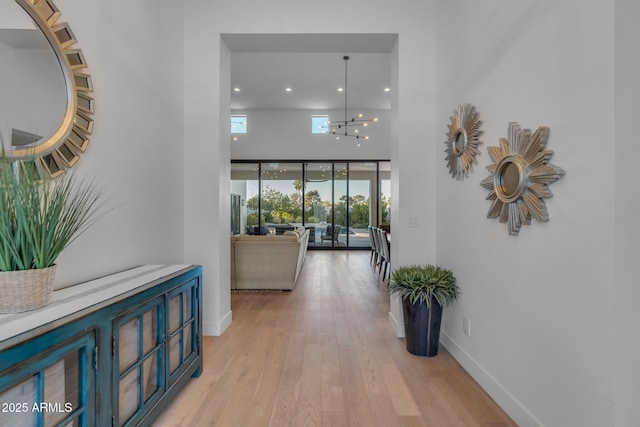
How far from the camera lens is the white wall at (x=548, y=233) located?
122cm

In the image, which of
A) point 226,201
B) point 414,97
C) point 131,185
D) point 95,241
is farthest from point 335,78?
point 95,241

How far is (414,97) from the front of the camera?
117 inches

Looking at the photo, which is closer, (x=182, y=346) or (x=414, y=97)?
(x=182, y=346)

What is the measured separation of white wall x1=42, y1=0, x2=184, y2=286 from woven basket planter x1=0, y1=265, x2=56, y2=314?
423 millimetres

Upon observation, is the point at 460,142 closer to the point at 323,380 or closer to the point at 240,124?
the point at 323,380

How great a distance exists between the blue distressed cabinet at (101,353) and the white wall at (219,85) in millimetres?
1035

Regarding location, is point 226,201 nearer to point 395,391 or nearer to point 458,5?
point 395,391

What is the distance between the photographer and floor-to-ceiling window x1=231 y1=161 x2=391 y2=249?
30.6 feet

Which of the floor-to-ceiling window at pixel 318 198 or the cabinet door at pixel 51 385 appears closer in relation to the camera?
the cabinet door at pixel 51 385

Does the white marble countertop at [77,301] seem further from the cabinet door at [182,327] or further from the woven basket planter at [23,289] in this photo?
the cabinet door at [182,327]

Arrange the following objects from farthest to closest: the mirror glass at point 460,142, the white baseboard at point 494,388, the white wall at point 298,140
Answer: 1. the white wall at point 298,140
2. the mirror glass at point 460,142
3. the white baseboard at point 494,388

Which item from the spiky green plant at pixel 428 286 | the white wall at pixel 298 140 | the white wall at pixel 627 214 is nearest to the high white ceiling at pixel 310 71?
the white wall at pixel 298 140

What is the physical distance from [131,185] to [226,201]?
3.76ft

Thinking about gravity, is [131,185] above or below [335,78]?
below
